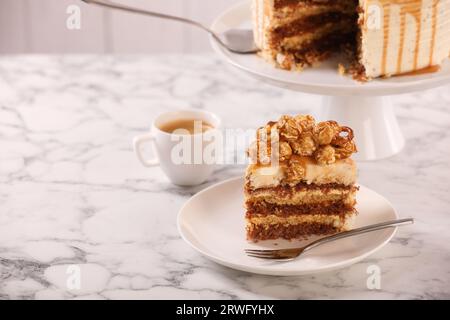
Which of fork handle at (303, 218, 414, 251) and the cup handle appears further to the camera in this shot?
the cup handle

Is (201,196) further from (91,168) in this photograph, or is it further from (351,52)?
(351,52)

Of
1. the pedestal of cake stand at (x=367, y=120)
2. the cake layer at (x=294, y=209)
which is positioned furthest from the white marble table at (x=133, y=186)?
the cake layer at (x=294, y=209)

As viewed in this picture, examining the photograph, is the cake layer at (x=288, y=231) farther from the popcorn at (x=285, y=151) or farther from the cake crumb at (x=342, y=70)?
the cake crumb at (x=342, y=70)

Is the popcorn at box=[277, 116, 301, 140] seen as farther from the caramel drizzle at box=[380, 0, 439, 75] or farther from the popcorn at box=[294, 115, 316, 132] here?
the caramel drizzle at box=[380, 0, 439, 75]

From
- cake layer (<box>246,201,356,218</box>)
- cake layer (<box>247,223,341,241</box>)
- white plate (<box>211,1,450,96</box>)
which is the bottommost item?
cake layer (<box>247,223,341,241</box>)

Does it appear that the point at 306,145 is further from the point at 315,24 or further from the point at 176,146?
the point at 315,24

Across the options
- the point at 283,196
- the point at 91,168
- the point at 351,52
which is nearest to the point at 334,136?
the point at 283,196

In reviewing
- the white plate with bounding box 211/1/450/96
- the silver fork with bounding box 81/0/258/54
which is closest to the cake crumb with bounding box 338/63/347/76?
the white plate with bounding box 211/1/450/96
